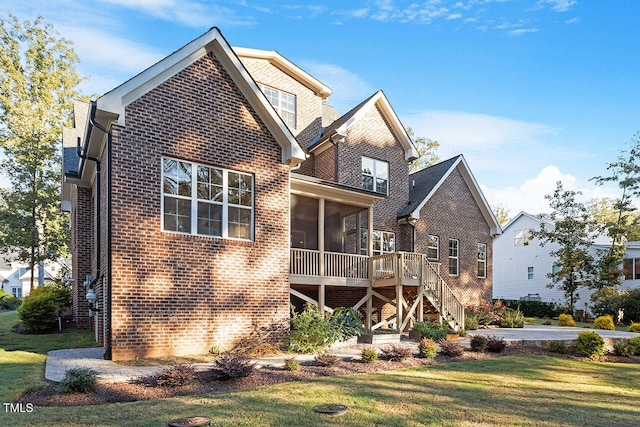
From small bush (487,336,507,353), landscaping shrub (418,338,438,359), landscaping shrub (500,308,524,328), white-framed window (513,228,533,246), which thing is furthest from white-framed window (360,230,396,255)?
white-framed window (513,228,533,246)

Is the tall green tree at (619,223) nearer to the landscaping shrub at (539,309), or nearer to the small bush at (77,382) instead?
the landscaping shrub at (539,309)

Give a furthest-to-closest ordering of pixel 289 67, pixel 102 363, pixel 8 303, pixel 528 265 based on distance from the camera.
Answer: pixel 528 265
pixel 8 303
pixel 289 67
pixel 102 363

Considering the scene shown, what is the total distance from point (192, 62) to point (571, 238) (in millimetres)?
26952

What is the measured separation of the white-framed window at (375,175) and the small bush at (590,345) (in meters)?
9.35

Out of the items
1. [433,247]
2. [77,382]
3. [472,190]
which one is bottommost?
[77,382]

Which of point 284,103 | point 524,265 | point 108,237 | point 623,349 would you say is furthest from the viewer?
point 524,265

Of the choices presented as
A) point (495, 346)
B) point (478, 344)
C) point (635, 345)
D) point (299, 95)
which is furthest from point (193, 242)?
point (635, 345)

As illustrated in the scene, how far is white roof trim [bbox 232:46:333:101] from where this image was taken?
58.6 feet

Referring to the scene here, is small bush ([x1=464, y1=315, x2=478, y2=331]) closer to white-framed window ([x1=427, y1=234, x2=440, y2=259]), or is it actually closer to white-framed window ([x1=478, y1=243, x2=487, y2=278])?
white-framed window ([x1=427, y1=234, x2=440, y2=259])

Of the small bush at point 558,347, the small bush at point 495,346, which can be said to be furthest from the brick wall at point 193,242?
the small bush at point 558,347

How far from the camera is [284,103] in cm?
1897

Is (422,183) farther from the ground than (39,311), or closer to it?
farther from the ground

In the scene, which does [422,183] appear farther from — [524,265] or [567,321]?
[524,265]

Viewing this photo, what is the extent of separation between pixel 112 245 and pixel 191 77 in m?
4.78
